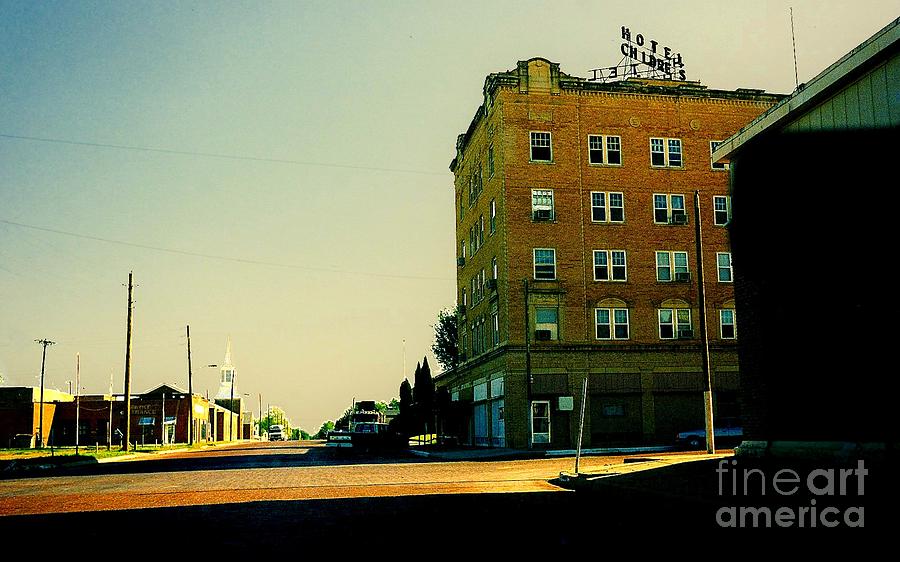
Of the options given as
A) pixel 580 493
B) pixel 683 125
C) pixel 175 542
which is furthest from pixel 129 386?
pixel 175 542

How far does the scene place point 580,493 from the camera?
1994 centimetres

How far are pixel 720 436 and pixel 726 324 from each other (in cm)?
1069

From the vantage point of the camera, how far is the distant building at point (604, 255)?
51.1m

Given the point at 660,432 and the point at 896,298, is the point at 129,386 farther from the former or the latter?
the point at 896,298

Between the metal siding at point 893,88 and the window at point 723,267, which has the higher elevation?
the window at point 723,267

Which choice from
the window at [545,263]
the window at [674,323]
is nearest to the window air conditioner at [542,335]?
the window at [545,263]

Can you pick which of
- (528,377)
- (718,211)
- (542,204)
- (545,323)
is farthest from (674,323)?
(528,377)

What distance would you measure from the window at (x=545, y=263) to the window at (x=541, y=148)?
5233mm

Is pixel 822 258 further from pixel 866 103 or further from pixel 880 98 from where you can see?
pixel 880 98

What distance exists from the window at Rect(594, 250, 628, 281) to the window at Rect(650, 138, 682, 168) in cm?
585

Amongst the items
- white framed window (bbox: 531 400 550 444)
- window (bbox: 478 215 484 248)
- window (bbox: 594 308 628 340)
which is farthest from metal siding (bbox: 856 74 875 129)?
window (bbox: 478 215 484 248)

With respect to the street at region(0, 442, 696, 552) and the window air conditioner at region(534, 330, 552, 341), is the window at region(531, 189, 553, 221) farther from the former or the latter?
the street at region(0, 442, 696, 552)

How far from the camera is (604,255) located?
52844mm

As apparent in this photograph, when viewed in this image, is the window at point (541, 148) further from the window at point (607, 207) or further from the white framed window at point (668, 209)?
the white framed window at point (668, 209)
